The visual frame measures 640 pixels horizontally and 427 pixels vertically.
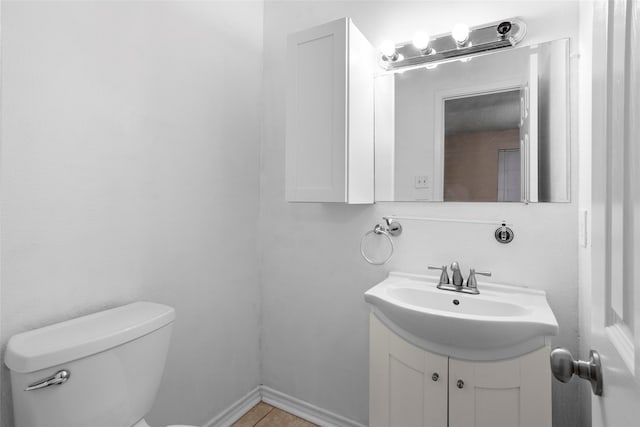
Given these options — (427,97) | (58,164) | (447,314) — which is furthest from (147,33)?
(447,314)

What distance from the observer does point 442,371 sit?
3.63 feet

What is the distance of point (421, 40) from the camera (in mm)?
1422

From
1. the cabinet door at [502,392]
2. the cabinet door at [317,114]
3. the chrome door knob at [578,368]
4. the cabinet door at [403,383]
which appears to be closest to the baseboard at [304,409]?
the cabinet door at [403,383]

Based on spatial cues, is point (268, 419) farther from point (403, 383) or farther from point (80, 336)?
point (80, 336)

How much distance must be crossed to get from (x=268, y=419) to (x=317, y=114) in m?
1.58

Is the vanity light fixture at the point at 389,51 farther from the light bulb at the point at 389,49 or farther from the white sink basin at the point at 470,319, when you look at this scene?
the white sink basin at the point at 470,319

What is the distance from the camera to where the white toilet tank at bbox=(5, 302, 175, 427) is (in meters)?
0.90

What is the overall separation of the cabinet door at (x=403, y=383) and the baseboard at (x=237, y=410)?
84 cm

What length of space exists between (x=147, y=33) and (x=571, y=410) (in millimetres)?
2163

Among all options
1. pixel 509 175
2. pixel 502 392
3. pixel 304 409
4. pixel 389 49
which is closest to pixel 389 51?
pixel 389 49

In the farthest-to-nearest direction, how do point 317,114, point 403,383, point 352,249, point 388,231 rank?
point 352,249, point 388,231, point 317,114, point 403,383

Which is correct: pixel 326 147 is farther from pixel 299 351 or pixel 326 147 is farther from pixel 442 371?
pixel 299 351

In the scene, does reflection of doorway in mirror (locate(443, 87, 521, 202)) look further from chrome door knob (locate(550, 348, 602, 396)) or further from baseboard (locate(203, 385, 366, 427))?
baseboard (locate(203, 385, 366, 427))

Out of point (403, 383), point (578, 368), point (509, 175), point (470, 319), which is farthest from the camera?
point (509, 175)
